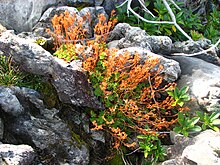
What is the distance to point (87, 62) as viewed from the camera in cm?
432

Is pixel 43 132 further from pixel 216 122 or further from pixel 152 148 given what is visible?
pixel 216 122

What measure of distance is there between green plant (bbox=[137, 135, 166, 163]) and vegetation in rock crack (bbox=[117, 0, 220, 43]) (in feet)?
7.49

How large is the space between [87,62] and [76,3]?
7.28 feet

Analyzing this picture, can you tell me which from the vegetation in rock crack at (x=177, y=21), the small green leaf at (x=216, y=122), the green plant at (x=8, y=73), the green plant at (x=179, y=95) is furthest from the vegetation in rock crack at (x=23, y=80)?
the vegetation in rock crack at (x=177, y=21)

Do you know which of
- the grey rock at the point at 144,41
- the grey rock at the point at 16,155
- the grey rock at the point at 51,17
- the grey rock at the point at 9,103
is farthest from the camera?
the grey rock at the point at 51,17

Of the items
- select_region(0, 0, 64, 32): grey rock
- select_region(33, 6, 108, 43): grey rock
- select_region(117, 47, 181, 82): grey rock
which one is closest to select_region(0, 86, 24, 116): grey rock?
select_region(33, 6, 108, 43): grey rock

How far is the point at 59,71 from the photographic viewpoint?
4328mm

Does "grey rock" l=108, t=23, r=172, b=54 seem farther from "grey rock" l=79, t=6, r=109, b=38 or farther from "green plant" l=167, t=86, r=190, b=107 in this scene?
"green plant" l=167, t=86, r=190, b=107

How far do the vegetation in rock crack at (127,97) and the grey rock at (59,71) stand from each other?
0.12 m

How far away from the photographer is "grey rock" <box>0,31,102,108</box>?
432 centimetres

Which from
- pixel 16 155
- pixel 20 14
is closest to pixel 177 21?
pixel 20 14

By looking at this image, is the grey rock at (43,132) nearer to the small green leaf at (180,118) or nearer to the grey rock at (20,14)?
the small green leaf at (180,118)

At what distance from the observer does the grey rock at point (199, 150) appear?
373cm

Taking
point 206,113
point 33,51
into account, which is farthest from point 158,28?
point 33,51
